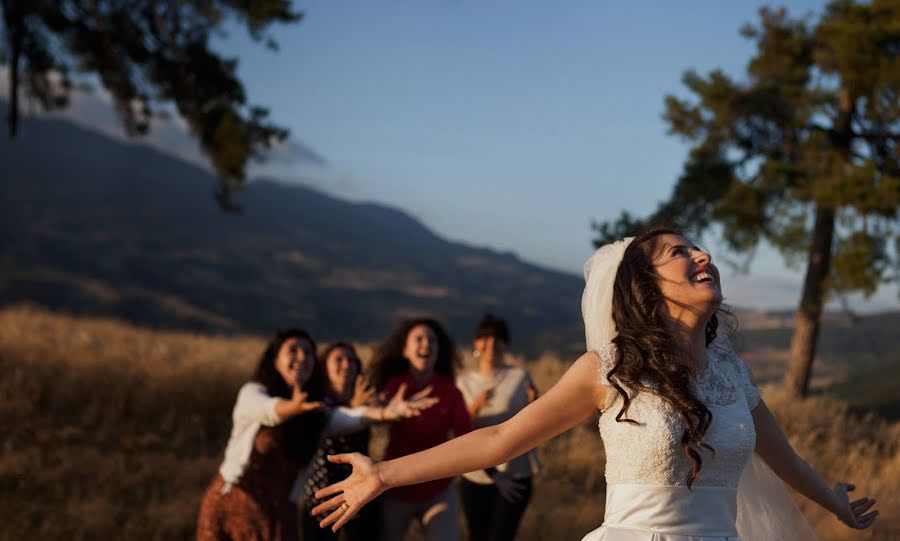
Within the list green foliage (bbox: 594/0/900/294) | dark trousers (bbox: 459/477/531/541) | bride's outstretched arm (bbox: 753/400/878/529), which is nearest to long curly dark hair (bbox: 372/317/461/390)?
dark trousers (bbox: 459/477/531/541)

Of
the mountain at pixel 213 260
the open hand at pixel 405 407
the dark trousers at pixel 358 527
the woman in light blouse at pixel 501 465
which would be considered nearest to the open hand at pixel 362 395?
the open hand at pixel 405 407

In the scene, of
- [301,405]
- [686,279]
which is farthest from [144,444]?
[686,279]

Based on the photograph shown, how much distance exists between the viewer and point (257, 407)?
5.02m

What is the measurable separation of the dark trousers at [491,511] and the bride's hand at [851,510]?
3.01m

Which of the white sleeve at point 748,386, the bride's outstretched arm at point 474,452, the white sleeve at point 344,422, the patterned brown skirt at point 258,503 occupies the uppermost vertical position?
the white sleeve at point 748,386

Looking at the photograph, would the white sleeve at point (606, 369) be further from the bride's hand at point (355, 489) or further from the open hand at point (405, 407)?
the open hand at point (405, 407)

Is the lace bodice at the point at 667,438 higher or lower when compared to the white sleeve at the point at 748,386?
lower

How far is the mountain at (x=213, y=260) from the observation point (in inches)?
3868

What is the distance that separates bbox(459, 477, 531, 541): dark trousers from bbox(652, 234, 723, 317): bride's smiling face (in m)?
3.69

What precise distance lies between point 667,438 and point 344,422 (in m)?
2.97

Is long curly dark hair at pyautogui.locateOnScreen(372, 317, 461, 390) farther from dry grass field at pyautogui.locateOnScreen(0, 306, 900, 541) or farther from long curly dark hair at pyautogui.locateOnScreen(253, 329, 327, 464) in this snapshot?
dry grass field at pyautogui.locateOnScreen(0, 306, 900, 541)

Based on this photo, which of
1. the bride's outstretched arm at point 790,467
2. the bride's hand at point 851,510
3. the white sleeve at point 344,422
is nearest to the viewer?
the bride's outstretched arm at point 790,467

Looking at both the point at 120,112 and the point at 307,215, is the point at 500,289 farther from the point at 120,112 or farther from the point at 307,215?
the point at 120,112

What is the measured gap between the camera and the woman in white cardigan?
4871 mm
